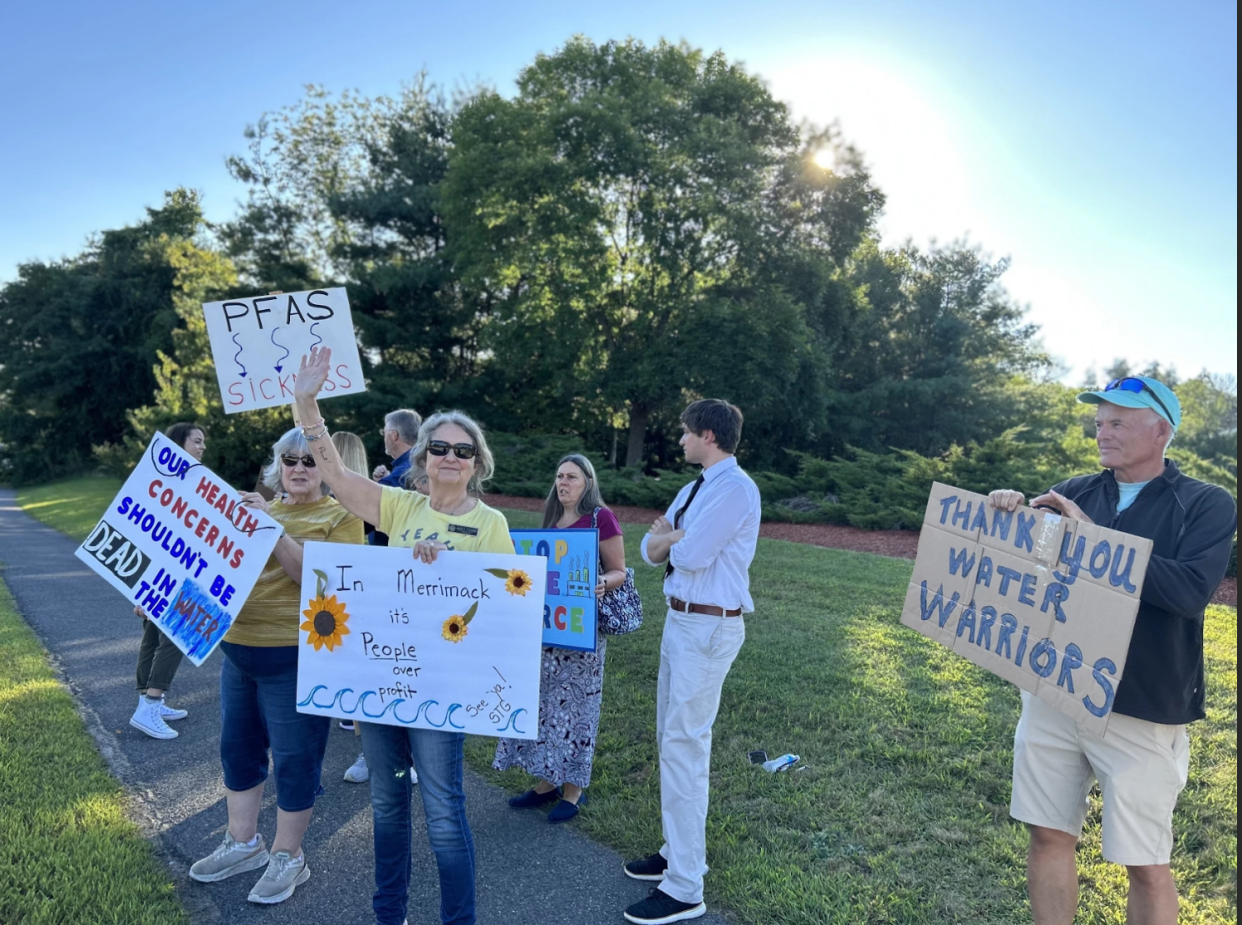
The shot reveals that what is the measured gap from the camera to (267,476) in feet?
12.1

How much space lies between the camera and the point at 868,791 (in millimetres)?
4453

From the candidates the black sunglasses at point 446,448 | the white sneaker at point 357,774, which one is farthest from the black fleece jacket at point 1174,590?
the white sneaker at point 357,774

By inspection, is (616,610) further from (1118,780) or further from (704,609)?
(1118,780)

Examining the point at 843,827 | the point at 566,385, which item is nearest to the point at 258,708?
the point at 843,827

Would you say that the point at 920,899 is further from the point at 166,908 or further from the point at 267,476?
the point at 267,476

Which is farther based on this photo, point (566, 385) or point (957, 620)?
point (566, 385)

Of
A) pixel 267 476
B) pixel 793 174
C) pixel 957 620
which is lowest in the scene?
pixel 957 620

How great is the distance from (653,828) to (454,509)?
2.05m

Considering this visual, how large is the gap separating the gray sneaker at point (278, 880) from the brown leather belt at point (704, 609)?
1992 mm

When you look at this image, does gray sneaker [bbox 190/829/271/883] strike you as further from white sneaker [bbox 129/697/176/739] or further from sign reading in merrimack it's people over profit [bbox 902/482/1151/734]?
sign reading in merrimack it's people over profit [bbox 902/482/1151/734]

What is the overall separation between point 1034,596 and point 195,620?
132 inches

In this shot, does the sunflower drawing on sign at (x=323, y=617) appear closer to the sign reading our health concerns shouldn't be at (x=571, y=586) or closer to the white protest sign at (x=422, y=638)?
the white protest sign at (x=422, y=638)

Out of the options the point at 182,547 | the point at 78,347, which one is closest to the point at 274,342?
the point at 182,547

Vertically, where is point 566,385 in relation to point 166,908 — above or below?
above
